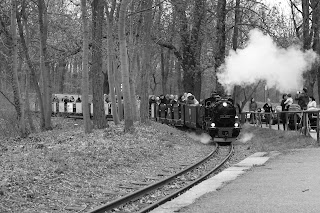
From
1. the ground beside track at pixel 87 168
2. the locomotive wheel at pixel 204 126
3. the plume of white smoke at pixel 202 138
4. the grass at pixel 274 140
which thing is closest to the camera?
the ground beside track at pixel 87 168

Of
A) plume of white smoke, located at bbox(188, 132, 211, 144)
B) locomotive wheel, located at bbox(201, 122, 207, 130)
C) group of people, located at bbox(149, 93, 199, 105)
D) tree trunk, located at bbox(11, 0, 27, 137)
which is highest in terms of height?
tree trunk, located at bbox(11, 0, 27, 137)

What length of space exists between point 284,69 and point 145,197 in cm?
2001

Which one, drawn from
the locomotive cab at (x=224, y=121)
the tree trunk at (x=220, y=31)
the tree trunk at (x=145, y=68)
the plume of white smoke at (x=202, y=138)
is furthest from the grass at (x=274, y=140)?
the tree trunk at (x=220, y=31)

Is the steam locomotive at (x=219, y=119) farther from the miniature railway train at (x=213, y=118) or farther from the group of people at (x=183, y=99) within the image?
the group of people at (x=183, y=99)

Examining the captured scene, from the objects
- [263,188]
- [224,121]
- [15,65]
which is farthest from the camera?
[224,121]

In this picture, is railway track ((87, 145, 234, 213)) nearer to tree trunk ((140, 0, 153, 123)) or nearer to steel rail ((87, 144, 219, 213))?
steel rail ((87, 144, 219, 213))

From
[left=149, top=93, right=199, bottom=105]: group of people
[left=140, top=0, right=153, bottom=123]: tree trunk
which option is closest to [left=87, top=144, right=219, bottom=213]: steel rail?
[left=140, top=0, right=153, bottom=123]: tree trunk

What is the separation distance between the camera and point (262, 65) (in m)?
29.6

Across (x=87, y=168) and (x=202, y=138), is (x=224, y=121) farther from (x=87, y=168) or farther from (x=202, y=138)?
(x=87, y=168)

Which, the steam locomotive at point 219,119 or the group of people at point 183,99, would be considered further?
the group of people at point 183,99

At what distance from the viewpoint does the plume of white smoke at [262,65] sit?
96.8 ft

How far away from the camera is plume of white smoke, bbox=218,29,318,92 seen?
96.8 feet

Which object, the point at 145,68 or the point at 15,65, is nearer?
the point at 15,65

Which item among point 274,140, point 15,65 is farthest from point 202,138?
point 15,65
